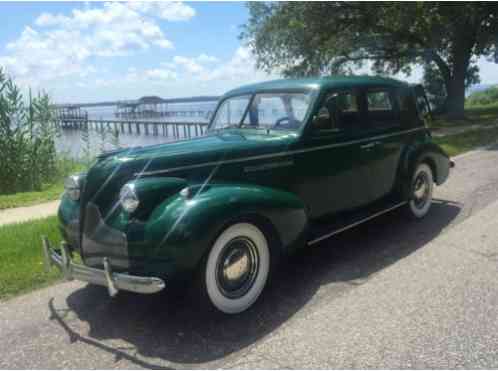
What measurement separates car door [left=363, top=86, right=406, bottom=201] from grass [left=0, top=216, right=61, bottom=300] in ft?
11.7

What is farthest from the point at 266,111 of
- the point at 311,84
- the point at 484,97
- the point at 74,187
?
the point at 484,97

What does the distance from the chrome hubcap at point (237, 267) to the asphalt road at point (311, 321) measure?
22cm

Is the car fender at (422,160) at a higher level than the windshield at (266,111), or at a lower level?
lower

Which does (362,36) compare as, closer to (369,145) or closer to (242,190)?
(369,145)

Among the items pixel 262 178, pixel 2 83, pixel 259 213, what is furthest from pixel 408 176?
pixel 2 83

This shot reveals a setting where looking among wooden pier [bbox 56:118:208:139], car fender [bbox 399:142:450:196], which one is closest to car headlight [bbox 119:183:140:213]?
car fender [bbox 399:142:450:196]

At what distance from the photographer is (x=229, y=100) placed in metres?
5.22

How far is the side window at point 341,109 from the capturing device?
15.0 feet

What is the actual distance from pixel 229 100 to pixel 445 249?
2.89 m

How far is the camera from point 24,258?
191 inches

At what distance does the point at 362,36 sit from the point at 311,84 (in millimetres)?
17107

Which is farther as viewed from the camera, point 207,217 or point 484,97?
point 484,97

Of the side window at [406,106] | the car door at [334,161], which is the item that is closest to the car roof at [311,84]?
the car door at [334,161]

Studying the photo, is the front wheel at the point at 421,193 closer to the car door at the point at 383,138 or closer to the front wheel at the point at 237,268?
the car door at the point at 383,138
